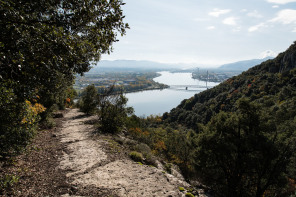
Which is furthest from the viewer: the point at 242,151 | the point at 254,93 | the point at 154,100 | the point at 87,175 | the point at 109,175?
the point at 154,100

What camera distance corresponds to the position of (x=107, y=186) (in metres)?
5.25

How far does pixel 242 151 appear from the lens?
1181cm

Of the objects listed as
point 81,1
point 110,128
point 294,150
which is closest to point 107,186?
point 81,1

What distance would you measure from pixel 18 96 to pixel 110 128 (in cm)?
843

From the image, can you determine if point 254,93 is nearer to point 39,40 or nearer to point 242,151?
point 242,151

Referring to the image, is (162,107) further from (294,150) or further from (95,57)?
(95,57)

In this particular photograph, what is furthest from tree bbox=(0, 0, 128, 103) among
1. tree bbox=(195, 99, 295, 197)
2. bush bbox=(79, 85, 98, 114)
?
bush bbox=(79, 85, 98, 114)

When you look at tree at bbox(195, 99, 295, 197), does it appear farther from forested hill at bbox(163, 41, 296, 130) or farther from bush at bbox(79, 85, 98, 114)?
forested hill at bbox(163, 41, 296, 130)

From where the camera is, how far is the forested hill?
142 ft

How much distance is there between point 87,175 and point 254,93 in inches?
2231

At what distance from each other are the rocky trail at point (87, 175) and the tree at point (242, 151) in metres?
6.59

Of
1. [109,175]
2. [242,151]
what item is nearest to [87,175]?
[109,175]

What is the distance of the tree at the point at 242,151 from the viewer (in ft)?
37.6

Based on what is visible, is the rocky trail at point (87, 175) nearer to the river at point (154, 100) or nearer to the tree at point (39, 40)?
the tree at point (39, 40)
